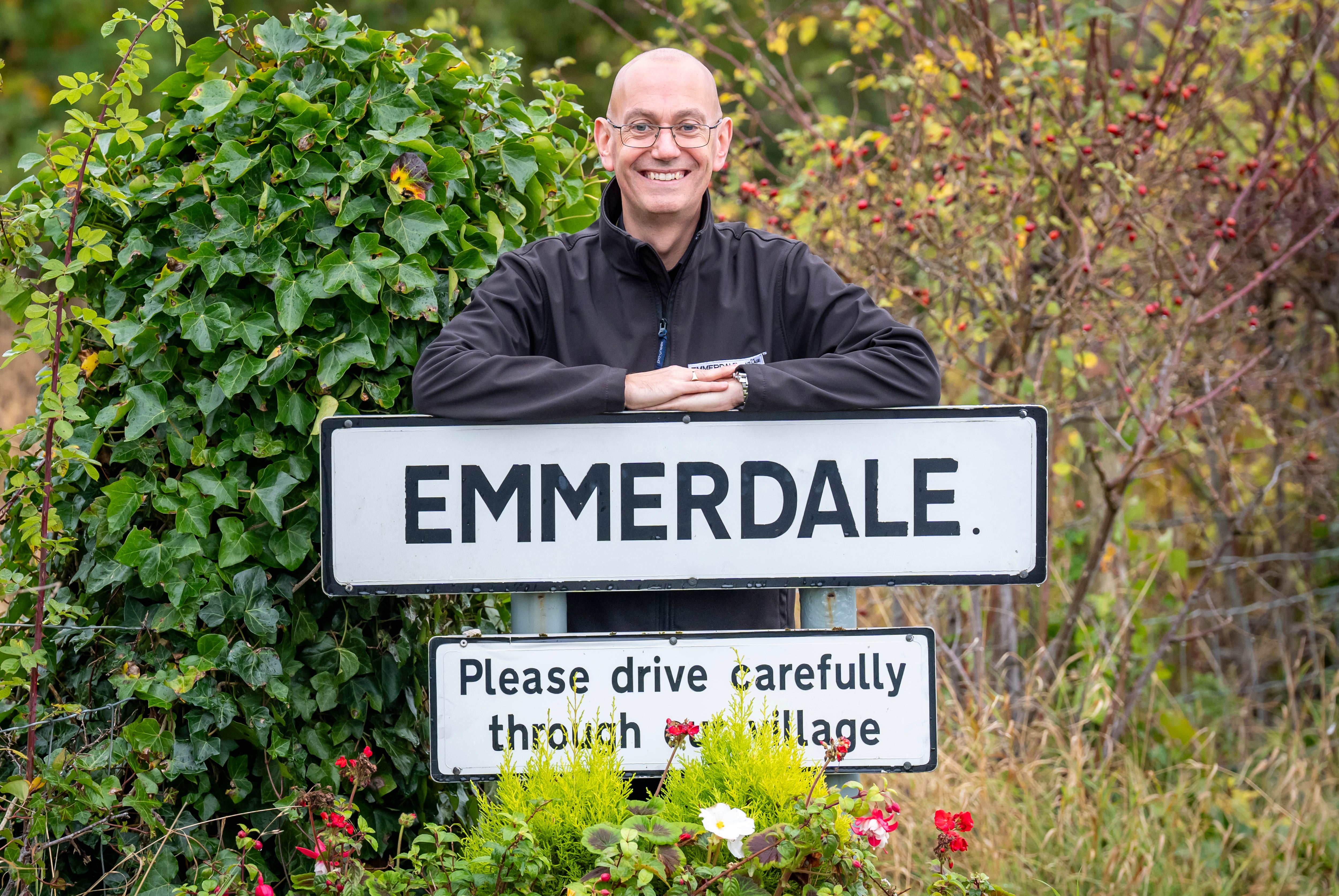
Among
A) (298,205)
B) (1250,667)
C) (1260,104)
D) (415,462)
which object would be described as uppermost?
(1260,104)

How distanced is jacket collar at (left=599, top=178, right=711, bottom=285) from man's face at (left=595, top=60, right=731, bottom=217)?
0.05 meters

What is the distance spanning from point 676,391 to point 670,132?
0.55 m

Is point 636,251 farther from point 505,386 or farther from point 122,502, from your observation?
point 122,502

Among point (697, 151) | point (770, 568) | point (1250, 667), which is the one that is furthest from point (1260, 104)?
point (770, 568)

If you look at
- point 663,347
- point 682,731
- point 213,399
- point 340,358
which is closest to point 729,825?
point 682,731

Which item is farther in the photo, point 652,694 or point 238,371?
point 238,371

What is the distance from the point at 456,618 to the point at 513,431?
71 centimetres

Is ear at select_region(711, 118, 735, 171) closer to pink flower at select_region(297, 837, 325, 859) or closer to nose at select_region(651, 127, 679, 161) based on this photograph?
nose at select_region(651, 127, 679, 161)

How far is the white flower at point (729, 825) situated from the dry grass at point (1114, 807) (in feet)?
4.79

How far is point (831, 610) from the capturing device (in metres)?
2.03

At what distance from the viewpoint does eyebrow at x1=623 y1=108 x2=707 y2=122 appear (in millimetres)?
2188

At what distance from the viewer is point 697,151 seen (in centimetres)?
220

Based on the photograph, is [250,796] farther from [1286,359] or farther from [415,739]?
[1286,359]

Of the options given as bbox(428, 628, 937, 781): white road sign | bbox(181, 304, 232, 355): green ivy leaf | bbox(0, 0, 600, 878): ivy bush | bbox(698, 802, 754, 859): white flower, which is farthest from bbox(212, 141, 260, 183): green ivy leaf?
bbox(698, 802, 754, 859): white flower
